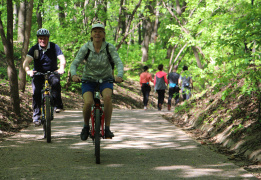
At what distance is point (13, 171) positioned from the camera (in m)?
5.24

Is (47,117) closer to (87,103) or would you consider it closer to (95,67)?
(87,103)

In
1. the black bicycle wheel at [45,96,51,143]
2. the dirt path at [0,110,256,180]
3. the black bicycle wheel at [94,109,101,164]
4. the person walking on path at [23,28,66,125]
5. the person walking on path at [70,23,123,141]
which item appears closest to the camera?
the dirt path at [0,110,256,180]

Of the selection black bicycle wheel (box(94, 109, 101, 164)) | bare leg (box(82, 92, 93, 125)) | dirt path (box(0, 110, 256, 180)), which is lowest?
dirt path (box(0, 110, 256, 180))

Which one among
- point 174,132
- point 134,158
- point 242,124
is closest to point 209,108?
point 174,132

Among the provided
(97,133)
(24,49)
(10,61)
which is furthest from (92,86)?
(24,49)

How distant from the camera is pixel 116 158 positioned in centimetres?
630

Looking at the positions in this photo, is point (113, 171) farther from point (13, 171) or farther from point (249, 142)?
point (249, 142)

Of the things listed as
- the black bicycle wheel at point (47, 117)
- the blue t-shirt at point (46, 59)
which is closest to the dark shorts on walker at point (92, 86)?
the black bicycle wheel at point (47, 117)

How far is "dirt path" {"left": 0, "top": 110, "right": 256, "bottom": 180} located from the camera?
512 centimetres

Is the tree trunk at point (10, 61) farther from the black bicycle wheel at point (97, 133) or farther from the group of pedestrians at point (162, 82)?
the group of pedestrians at point (162, 82)

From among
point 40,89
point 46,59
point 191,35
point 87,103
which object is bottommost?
point 87,103

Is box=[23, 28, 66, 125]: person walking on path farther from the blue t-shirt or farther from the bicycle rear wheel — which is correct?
the bicycle rear wheel

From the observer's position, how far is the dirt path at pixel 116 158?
202 inches

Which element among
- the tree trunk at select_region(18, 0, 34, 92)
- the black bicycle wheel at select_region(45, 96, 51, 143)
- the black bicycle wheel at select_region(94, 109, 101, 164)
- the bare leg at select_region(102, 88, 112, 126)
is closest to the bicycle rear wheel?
the black bicycle wheel at select_region(45, 96, 51, 143)
